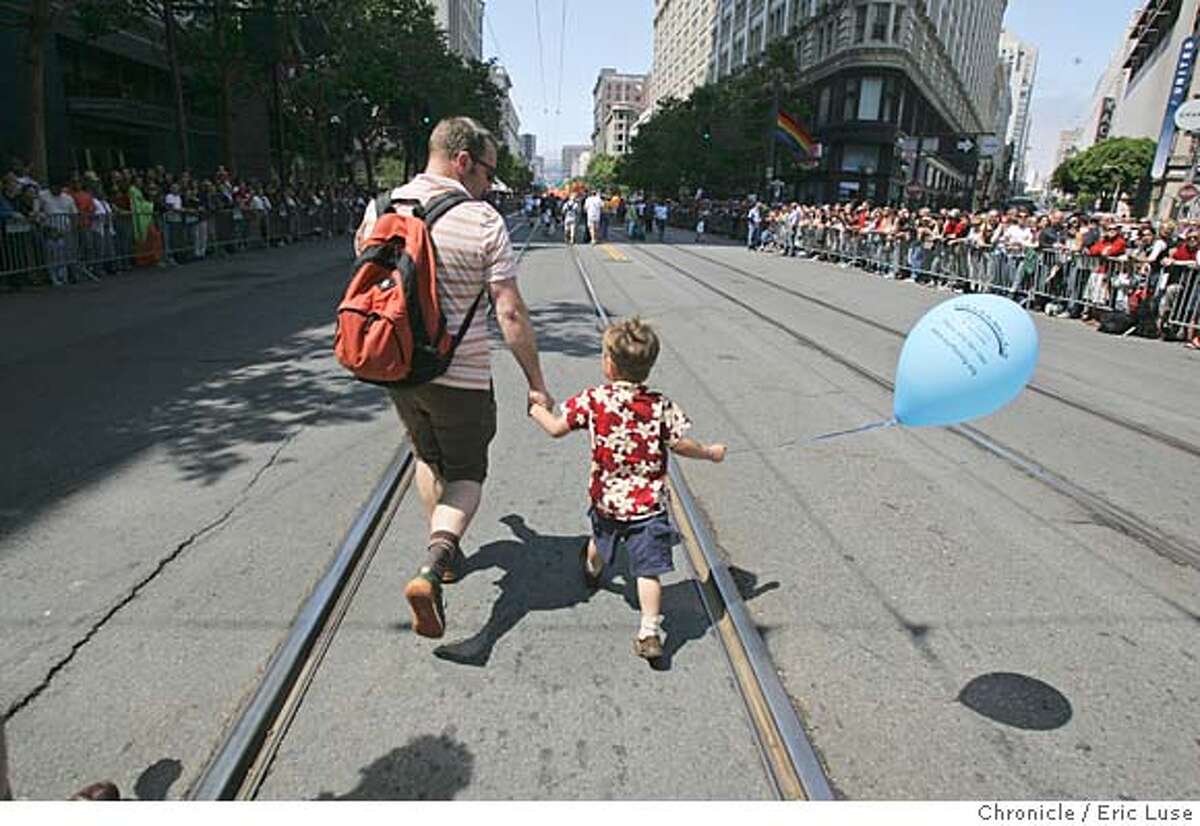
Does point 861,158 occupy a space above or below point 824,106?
below

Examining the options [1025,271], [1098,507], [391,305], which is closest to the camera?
[391,305]

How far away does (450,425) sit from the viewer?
3098mm

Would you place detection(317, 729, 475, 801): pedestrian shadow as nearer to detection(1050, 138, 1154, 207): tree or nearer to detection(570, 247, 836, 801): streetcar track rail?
detection(570, 247, 836, 801): streetcar track rail

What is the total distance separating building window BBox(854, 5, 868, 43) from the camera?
186 ft

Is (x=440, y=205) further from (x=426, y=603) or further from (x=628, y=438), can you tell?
(x=426, y=603)

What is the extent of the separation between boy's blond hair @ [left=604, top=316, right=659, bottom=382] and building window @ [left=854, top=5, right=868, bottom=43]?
62.0m

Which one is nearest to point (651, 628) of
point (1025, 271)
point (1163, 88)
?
point (1025, 271)

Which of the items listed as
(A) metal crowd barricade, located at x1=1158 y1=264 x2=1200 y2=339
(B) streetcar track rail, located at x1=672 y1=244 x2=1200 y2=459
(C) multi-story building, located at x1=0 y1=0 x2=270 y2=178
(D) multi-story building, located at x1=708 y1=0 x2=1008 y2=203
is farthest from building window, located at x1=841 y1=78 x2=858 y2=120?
(B) streetcar track rail, located at x1=672 y1=244 x2=1200 y2=459

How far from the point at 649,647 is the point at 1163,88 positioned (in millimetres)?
62778

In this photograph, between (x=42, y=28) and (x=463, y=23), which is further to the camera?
(x=463, y=23)

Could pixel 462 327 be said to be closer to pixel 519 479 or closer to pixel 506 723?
pixel 506 723

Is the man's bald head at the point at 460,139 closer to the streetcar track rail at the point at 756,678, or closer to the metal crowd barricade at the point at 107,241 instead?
the streetcar track rail at the point at 756,678

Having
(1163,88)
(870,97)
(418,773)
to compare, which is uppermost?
(1163,88)

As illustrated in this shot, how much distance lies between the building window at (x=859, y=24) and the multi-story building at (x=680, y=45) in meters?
34.0
